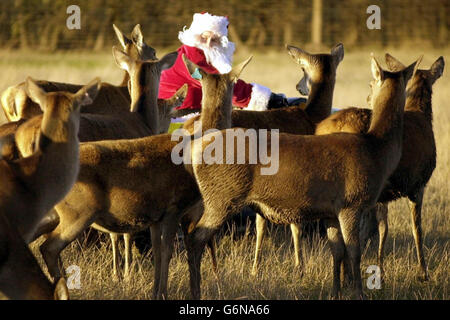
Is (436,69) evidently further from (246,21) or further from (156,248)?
(246,21)

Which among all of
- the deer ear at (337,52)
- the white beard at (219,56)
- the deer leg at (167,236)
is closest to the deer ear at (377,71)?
the deer leg at (167,236)

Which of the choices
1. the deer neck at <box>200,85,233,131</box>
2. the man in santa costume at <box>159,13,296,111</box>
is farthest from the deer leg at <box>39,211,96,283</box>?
the man in santa costume at <box>159,13,296,111</box>

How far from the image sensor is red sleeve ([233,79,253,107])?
837cm

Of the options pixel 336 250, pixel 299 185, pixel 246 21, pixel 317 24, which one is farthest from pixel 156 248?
pixel 246 21

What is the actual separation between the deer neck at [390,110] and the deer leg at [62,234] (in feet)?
6.58

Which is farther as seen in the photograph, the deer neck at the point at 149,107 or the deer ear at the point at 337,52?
the deer ear at the point at 337,52

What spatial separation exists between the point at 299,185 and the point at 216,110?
3.58 feet

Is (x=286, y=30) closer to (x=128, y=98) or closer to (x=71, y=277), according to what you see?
(x=128, y=98)

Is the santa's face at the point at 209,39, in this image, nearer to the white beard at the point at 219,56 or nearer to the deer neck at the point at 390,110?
the white beard at the point at 219,56

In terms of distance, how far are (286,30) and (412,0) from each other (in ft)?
13.7

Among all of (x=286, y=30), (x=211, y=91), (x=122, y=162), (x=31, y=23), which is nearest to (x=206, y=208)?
(x=122, y=162)

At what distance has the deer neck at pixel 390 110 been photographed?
19.1 ft
